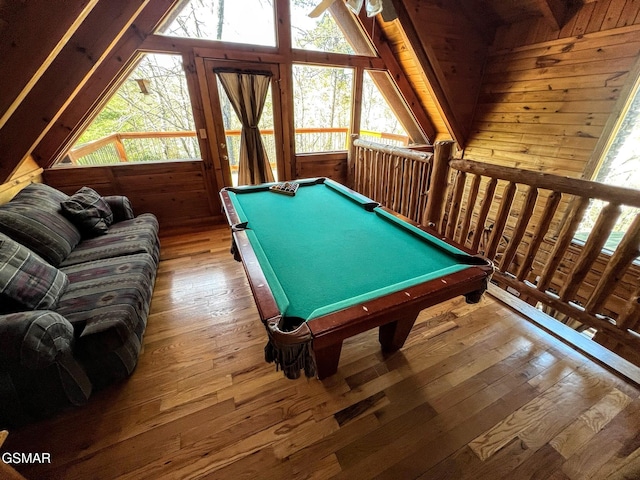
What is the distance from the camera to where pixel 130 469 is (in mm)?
1099

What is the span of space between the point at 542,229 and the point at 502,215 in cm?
26

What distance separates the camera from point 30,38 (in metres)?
1.32

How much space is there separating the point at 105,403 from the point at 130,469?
16.9 inches

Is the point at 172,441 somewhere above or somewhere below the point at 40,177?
below

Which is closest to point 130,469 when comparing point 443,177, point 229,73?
point 443,177

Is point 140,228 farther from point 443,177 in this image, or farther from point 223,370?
point 443,177

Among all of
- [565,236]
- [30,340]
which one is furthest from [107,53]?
[565,236]

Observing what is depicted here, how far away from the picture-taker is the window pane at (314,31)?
3.20m

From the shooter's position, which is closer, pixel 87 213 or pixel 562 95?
pixel 87 213

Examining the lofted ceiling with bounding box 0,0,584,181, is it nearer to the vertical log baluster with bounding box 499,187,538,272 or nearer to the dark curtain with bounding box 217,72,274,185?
the dark curtain with bounding box 217,72,274,185

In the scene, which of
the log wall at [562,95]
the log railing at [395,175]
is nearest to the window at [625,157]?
the log wall at [562,95]

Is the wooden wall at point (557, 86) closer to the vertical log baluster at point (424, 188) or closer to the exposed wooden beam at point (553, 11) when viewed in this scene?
the exposed wooden beam at point (553, 11)

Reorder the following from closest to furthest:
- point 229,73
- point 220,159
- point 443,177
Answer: point 443,177, point 229,73, point 220,159

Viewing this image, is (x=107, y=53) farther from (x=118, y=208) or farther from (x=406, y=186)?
(x=406, y=186)
